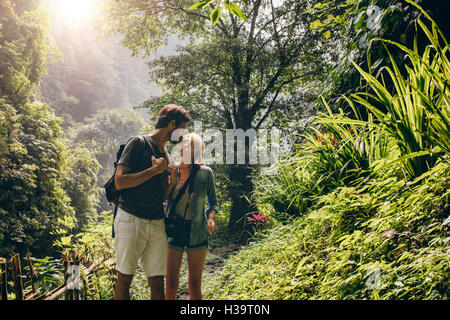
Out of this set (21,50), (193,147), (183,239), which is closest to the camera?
(183,239)

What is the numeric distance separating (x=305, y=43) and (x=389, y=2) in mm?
5306

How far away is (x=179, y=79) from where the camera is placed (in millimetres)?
8273

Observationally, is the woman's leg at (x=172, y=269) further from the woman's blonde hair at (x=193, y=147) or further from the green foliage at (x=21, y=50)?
the green foliage at (x=21, y=50)

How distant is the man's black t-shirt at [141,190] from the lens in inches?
73.8

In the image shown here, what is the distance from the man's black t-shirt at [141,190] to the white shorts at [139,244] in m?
0.05

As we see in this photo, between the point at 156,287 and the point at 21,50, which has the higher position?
the point at 21,50

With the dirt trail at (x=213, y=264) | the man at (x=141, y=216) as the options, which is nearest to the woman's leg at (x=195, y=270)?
the man at (x=141, y=216)

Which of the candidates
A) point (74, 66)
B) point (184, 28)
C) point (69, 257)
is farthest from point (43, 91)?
point (69, 257)

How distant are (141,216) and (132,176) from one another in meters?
0.27

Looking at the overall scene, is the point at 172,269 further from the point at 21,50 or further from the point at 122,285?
the point at 21,50

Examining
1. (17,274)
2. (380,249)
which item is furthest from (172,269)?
(380,249)

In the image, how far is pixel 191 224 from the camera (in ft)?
7.54

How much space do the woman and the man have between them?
0.89 feet
